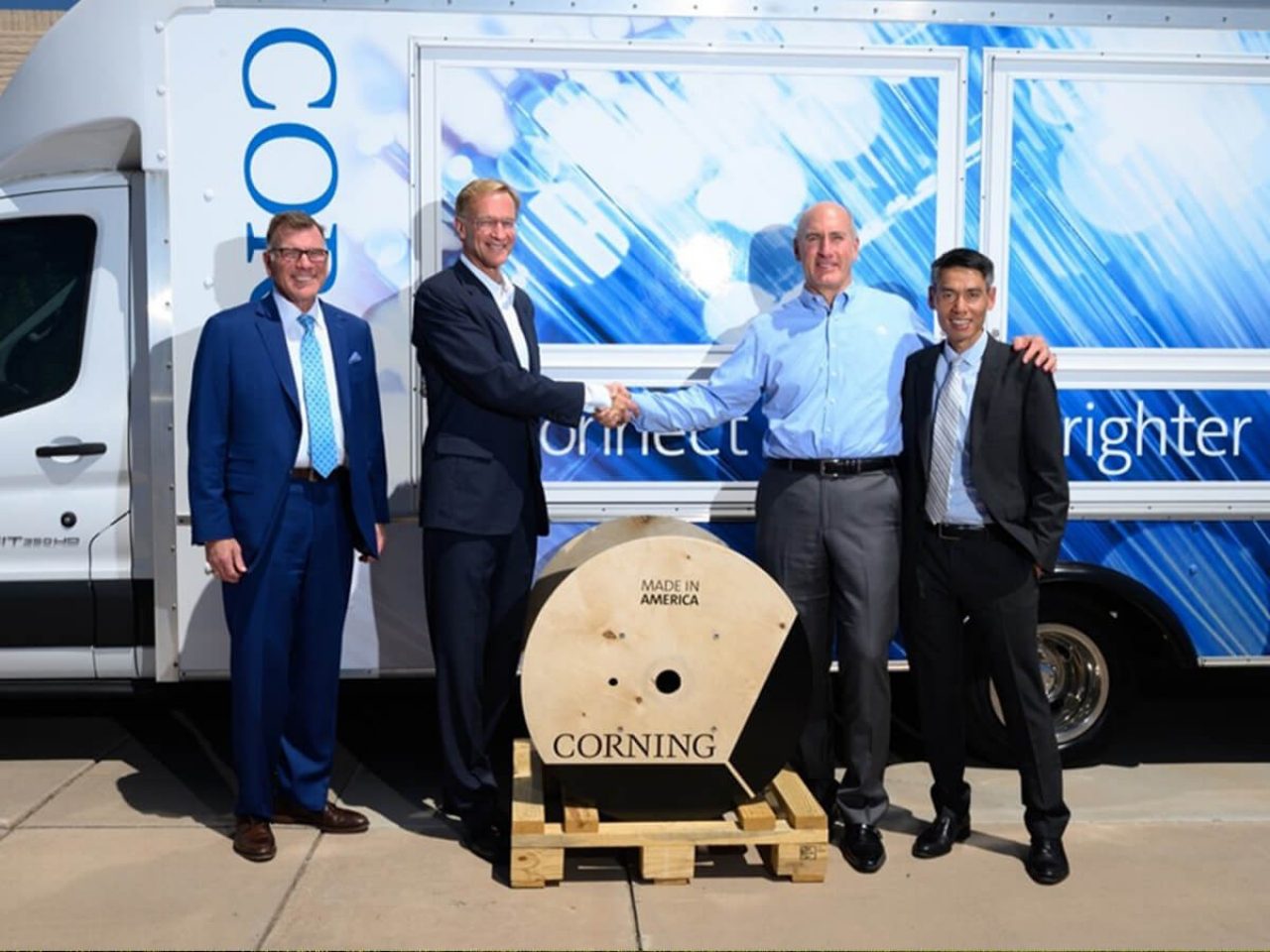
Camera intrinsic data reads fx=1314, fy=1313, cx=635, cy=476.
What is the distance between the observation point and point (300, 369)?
13.9 ft

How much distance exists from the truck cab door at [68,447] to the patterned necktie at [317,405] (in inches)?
34.2

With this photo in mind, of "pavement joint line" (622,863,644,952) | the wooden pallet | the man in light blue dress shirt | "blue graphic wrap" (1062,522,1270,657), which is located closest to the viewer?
"pavement joint line" (622,863,644,952)

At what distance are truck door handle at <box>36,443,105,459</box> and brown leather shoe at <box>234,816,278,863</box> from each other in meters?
1.41

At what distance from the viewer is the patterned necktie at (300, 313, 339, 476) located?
4211 mm

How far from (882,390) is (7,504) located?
307 centimetres

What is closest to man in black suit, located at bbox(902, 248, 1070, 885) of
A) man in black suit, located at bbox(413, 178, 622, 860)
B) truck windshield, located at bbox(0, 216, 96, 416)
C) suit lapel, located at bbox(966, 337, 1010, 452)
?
suit lapel, located at bbox(966, 337, 1010, 452)

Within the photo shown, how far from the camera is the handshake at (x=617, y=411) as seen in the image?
425 cm

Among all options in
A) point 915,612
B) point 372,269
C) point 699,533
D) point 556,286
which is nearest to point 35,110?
point 372,269

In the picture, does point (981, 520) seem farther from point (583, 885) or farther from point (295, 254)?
point (295, 254)

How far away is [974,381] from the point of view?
4047mm

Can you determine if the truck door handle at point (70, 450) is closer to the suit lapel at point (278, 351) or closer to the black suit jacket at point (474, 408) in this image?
the suit lapel at point (278, 351)

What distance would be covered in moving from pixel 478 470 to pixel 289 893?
1394 mm

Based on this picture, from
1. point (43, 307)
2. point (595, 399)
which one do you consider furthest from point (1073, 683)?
point (43, 307)

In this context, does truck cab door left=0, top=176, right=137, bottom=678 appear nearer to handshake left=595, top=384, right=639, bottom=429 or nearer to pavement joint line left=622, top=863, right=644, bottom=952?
handshake left=595, top=384, right=639, bottom=429
